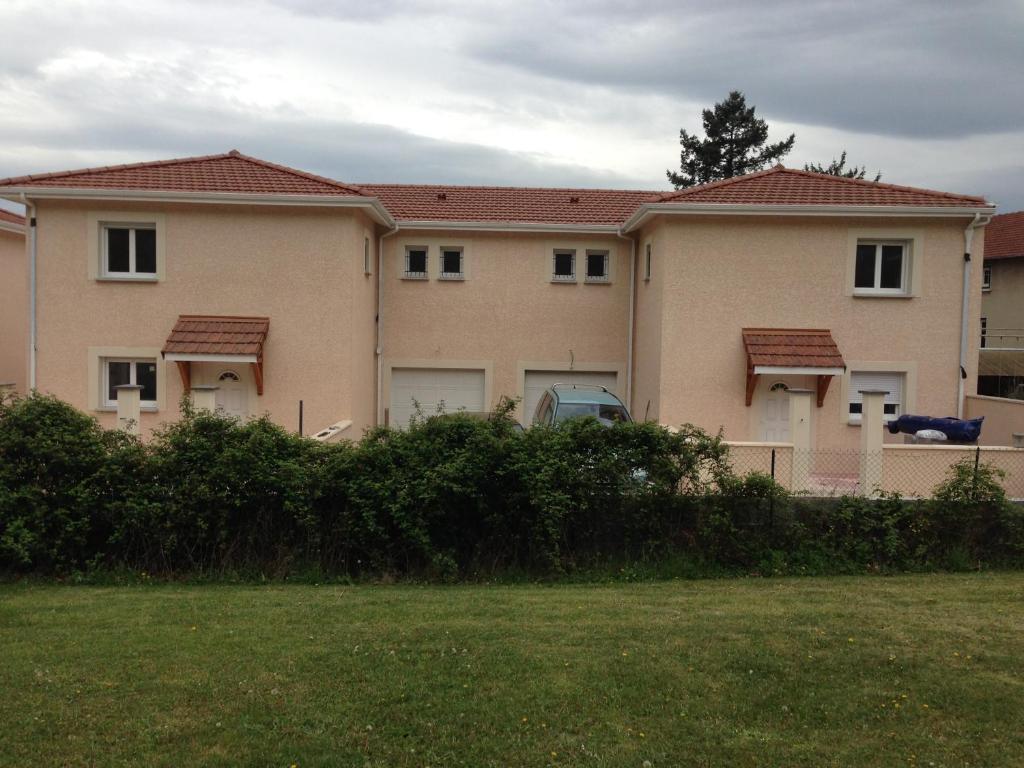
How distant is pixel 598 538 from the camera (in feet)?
35.7

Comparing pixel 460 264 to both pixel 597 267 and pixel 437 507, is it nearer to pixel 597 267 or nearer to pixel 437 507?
pixel 597 267

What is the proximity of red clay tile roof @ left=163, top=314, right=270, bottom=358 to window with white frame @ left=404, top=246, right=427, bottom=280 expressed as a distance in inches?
165

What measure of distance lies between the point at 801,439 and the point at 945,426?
472cm

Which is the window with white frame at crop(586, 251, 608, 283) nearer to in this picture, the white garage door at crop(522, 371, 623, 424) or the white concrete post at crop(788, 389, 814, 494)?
the white garage door at crop(522, 371, 623, 424)

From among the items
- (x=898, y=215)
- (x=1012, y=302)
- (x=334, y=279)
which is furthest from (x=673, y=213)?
(x=1012, y=302)

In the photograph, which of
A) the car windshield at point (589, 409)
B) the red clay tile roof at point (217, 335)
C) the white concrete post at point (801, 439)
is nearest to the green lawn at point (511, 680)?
the white concrete post at point (801, 439)

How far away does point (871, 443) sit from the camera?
41.3ft

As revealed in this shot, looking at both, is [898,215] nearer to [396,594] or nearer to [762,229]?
[762,229]

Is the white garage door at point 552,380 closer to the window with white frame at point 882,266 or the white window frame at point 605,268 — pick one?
the white window frame at point 605,268

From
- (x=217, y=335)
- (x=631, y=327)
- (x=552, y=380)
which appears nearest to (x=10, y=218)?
(x=217, y=335)

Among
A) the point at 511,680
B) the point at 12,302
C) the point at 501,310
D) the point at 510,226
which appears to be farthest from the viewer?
the point at 12,302

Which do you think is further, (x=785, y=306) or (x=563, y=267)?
(x=563, y=267)

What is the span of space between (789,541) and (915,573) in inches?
58.7

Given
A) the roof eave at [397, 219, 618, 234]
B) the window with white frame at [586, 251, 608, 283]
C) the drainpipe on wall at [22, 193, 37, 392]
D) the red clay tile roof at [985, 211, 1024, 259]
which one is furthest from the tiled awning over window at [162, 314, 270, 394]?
the red clay tile roof at [985, 211, 1024, 259]
